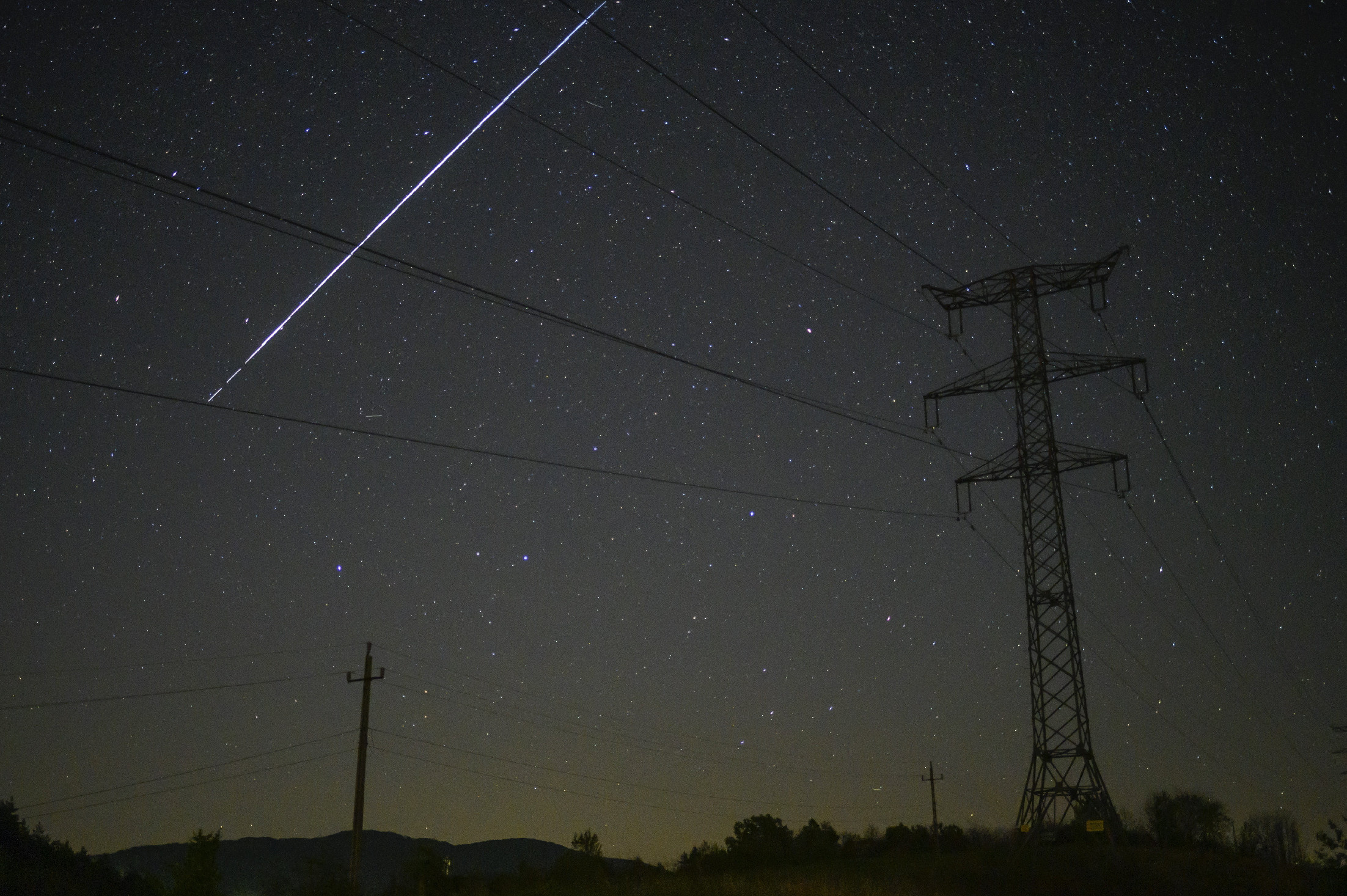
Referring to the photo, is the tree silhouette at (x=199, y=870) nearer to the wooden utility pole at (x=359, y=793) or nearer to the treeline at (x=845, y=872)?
the treeline at (x=845, y=872)

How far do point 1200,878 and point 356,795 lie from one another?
21009 mm

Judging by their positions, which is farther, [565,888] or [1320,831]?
[565,888]

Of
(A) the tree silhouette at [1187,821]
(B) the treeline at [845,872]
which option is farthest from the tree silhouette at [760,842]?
(A) the tree silhouette at [1187,821]

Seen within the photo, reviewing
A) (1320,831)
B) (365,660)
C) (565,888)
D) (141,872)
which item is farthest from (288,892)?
(1320,831)

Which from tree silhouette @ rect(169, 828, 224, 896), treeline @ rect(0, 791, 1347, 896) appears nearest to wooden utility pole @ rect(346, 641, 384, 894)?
treeline @ rect(0, 791, 1347, 896)

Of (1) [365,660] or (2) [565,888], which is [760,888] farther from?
(1) [365,660]

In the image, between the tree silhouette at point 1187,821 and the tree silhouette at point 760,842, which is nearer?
the tree silhouette at point 1187,821

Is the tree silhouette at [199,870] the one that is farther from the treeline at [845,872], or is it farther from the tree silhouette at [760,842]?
the tree silhouette at [760,842]

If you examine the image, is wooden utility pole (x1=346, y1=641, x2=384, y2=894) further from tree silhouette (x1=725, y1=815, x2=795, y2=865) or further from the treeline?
tree silhouette (x1=725, y1=815, x2=795, y2=865)

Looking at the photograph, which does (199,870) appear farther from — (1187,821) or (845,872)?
(1187,821)

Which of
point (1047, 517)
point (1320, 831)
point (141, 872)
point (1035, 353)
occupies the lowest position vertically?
point (141, 872)

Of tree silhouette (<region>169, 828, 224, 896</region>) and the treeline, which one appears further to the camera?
tree silhouette (<region>169, 828, 224, 896</region>)

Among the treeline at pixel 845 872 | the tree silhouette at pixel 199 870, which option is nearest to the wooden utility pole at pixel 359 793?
the treeline at pixel 845 872

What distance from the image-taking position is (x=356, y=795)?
30266 mm
